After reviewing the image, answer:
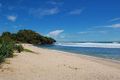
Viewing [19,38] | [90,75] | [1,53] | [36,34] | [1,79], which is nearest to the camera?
[1,79]

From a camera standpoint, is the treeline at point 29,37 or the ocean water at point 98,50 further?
the treeline at point 29,37

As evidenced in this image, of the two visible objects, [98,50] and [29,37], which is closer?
[98,50]

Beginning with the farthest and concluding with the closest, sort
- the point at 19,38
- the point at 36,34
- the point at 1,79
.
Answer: the point at 36,34 < the point at 19,38 < the point at 1,79

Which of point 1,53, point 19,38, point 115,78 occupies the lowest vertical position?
point 115,78

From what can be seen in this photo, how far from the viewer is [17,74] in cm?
807

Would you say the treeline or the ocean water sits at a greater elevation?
the treeline

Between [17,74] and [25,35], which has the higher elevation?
[25,35]

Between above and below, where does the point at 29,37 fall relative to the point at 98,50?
above

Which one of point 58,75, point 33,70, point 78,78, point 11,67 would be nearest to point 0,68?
point 11,67

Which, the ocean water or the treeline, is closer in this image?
the ocean water

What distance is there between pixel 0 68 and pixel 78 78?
11.0ft

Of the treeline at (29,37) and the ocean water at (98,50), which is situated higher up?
the treeline at (29,37)

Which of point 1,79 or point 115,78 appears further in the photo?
point 115,78

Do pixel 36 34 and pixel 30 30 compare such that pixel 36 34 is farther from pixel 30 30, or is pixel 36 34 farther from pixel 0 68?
pixel 0 68
